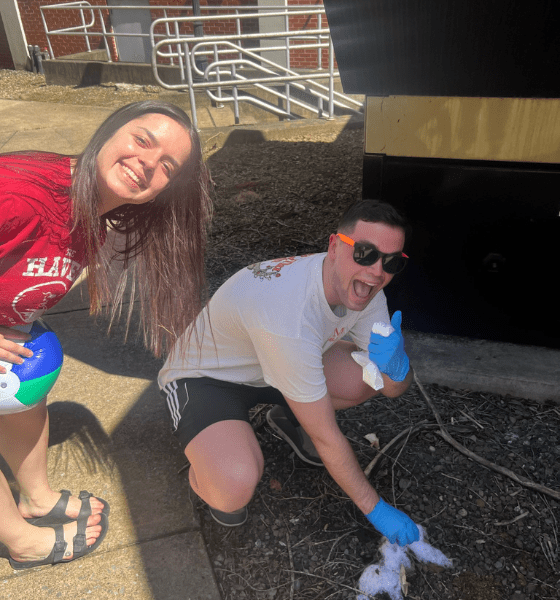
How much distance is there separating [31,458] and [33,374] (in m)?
0.45

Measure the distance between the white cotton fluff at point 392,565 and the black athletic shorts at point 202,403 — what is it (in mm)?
693

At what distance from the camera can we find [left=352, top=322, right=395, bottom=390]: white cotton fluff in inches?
79.4

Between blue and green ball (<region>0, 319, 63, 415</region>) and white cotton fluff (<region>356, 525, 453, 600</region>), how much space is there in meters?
1.26

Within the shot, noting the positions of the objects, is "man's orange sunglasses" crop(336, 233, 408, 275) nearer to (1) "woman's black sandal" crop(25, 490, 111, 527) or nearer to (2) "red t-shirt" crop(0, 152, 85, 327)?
(2) "red t-shirt" crop(0, 152, 85, 327)

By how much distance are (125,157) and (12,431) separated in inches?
42.8

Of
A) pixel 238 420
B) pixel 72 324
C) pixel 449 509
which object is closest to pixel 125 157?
pixel 238 420

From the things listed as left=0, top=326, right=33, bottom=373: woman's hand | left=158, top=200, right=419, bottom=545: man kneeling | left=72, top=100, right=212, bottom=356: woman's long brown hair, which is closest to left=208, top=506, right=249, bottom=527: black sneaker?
left=158, top=200, right=419, bottom=545: man kneeling

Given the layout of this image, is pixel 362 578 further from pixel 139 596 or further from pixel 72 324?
pixel 72 324

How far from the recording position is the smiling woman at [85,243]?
5.20 ft

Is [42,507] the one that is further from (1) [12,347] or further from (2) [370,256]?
(2) [370,256]

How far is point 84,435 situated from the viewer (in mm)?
2543

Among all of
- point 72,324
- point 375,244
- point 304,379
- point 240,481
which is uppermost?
point 375,244

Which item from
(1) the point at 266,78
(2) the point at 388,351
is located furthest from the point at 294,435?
(1) the point at 266,78

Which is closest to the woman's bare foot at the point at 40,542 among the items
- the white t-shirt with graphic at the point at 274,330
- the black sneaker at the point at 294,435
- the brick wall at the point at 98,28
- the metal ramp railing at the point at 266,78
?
the white t-shirt with graphic at the point at 274,330
